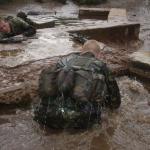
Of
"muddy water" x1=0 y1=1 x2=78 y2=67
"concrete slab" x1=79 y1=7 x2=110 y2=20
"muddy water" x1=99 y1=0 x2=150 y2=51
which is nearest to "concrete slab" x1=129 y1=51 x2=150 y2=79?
"muddy water" x1=0 y1=1 x2=78 y2=67

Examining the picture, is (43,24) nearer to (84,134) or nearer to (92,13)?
(92,13)

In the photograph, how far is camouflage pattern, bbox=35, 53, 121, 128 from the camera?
15.9ft

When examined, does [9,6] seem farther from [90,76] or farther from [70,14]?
[90,76]

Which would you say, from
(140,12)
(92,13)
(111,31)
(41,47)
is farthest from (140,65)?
(140,12)

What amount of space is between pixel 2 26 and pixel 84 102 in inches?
169

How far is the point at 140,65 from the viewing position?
7562 mm

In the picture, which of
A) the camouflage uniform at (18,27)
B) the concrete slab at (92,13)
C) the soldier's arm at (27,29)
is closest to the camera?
the camouflage uniform at (18,27)

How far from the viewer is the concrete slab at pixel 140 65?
294 inches

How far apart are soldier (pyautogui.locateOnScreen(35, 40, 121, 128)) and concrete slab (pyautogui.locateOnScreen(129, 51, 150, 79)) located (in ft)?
8.17

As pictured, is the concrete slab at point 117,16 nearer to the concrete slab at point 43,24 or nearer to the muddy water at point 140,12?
the muddy water at point 140,12

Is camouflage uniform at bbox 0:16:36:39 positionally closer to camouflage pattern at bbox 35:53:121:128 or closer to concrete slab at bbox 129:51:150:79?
concrete slab at bbox 129:51:150:79

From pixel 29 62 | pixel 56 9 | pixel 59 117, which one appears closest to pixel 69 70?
pixel 59 117

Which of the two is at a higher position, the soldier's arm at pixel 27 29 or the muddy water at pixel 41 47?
the soldier's arm at pixel 27 29

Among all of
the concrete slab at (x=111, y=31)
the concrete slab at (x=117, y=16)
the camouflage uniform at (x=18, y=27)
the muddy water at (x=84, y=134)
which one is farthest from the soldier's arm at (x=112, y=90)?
the concrete slab at (x=117, y=16)
